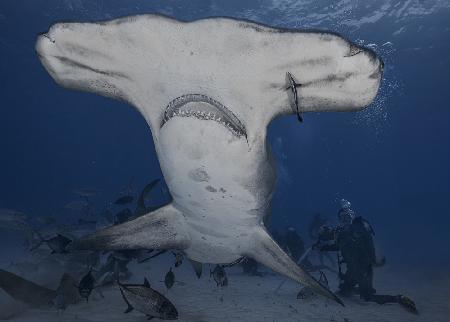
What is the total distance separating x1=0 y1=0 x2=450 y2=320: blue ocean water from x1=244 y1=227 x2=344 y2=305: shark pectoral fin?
2.61ft

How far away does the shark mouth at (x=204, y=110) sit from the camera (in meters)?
2.76

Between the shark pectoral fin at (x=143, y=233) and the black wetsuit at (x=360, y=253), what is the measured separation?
5140 millimetres

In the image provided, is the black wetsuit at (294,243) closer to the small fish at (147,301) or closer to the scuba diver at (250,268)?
the scuba diver at (250,268)

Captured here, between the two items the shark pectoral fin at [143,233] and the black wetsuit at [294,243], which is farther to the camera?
the black wetsuit at [294,243]

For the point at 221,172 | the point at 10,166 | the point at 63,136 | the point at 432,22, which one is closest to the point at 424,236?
the point at 432,22

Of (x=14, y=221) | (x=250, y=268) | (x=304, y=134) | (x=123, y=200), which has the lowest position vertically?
(x=14, y=221)

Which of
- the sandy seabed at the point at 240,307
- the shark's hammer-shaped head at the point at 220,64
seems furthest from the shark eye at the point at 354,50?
the sandy seabed at the point at 240,307

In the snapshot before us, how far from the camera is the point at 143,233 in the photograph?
4.50m

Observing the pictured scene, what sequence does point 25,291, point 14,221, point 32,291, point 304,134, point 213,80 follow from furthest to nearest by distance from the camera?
point 304,134 → point 14,221 → point 32,291 → point 25,291 → point 213,80

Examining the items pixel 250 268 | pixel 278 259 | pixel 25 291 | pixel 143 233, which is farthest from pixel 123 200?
pixel 250 268

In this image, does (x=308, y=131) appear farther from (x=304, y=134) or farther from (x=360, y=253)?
(x=360, y=253)

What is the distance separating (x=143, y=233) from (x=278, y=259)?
1844 millimetres

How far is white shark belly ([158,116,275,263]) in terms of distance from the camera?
2.94 meters

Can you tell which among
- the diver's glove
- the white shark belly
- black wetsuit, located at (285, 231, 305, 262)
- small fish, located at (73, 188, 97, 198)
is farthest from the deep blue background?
the diver's glove
